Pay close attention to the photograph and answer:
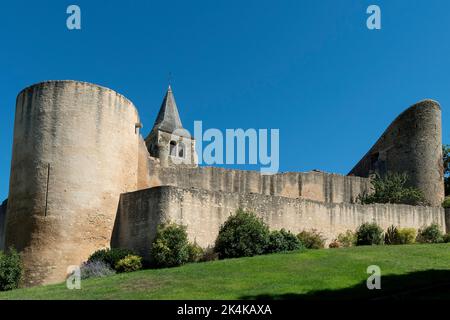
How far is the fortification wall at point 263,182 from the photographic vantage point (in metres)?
35.6

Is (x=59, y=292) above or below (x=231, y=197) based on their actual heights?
below

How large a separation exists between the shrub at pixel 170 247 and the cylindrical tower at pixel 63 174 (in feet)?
9.57

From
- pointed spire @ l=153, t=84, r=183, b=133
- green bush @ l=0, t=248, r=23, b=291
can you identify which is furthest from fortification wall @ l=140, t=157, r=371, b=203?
pointed spire @ l=153, t=84, r=183, b=133

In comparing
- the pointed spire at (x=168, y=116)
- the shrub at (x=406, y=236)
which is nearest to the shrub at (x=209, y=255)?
the shrub at (x=406, y=236)

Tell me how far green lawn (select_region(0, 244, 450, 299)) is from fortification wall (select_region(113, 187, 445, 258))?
121 inches

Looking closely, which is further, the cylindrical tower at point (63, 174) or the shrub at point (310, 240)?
the shrub at point (310, 240)

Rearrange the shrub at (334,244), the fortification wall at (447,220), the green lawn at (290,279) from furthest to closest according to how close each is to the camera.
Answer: the fortification wall at (447,220) < the shrub at (334,244) < the green lawn at (290,279)

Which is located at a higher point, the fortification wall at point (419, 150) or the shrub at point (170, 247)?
the fortification wall at point (419, 150)

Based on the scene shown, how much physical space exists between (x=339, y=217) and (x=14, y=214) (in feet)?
44.7

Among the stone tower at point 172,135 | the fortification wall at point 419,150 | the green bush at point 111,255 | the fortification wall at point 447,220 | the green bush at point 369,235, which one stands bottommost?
the green bush at point 111,255

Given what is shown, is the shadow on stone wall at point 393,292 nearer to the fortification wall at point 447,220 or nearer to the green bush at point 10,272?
the green bush at point 10,272

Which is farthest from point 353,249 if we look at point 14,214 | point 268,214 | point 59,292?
point 14,214
